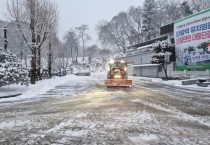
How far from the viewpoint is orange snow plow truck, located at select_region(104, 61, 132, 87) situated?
1003 inches

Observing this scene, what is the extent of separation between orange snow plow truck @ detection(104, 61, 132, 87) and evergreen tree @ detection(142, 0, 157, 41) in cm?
5746

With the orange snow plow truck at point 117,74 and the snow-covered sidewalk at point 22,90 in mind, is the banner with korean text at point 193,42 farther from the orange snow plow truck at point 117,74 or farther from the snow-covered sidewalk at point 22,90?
the snow-covered sidewalk at point 22,90

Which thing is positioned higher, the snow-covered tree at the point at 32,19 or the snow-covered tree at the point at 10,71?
the snow-covered tree at the point at 32,19

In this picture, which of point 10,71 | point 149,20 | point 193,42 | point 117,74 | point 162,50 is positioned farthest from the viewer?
point 149,20

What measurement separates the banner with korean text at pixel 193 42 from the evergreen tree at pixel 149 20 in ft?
140

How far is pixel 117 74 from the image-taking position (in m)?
27.4

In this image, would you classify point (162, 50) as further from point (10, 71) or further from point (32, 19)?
point (10, 71)

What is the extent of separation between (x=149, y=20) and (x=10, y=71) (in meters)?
68.4

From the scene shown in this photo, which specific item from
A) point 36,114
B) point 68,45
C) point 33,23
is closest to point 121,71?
point 33,23

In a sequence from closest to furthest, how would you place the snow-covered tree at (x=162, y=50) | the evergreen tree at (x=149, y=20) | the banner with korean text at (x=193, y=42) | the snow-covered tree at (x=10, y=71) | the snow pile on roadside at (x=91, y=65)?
the snow-covered tree at (x=10, y=71), the banner with korean text at (x=193, y=42), the snow-covered tree at (x=162, y=50), the evergreen tree at (x=149, y=20), the snow pile on roadside at (x=91, y=65)

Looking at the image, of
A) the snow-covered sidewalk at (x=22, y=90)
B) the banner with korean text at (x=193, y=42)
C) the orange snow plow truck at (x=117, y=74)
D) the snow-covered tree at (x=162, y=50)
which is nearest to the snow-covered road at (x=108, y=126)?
the snow-covered sidewalk at (x=22, y=90)

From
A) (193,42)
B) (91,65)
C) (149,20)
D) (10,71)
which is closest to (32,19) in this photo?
(10,71)

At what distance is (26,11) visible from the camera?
2919 centimetres

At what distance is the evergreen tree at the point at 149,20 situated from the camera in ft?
276
